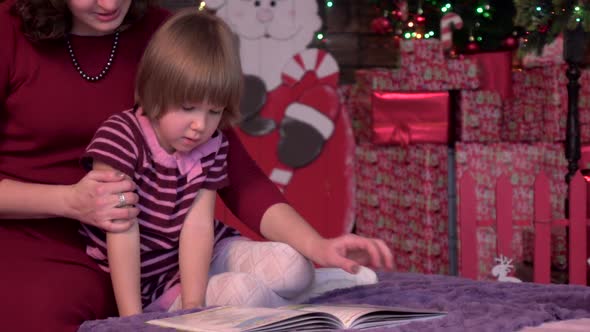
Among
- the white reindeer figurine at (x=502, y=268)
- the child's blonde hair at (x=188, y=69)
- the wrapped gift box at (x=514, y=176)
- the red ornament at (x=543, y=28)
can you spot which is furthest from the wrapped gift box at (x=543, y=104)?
the child's blonde hair at (x=188, y=69)

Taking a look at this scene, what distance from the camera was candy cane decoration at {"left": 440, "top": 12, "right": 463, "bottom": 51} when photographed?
390 centimetres

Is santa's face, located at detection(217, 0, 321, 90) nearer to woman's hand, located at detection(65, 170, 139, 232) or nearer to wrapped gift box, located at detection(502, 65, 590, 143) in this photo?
wrapped gift box, located at detection(502, 65, 590, 143)

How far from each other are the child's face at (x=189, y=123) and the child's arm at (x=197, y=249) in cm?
13

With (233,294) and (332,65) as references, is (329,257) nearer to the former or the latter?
(233,294)

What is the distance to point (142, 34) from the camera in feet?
6.01

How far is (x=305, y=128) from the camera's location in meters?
4.32

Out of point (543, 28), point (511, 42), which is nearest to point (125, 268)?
point (543, 28)

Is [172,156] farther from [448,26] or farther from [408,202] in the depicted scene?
[448,26]

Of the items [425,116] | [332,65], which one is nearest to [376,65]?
[332,65]

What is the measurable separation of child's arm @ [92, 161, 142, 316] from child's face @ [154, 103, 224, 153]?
0.16m

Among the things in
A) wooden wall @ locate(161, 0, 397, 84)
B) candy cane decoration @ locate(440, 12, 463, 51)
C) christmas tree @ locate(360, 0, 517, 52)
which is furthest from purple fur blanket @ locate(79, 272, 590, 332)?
wooden wall @ locate(161, 0, 397, 84)

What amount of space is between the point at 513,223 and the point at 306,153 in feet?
3.38

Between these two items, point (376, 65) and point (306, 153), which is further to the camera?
point (376, 65)

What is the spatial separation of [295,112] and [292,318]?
3.03 metres
